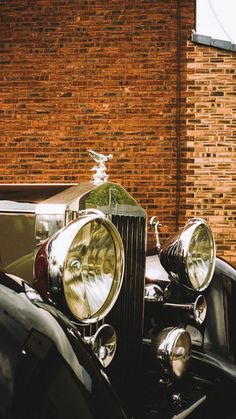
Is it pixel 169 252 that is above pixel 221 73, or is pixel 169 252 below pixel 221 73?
below

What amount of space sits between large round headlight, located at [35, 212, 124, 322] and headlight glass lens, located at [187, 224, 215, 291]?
73 centimetres

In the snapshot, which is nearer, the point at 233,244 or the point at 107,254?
the point at 107,254

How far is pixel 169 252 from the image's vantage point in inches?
103

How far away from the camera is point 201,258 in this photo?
2686 mm

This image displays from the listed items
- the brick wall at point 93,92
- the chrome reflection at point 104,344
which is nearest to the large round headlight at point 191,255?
the chrome reflection at point 104,344

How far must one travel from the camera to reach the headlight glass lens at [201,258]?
2623mm

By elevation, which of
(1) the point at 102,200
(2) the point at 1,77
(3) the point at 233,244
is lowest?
(3) the point at 233,244

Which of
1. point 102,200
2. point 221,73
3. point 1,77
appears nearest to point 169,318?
point 102,200

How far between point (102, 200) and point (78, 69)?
483 centimetres

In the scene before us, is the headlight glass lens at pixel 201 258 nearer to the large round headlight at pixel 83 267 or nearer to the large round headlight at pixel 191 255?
the large round headlight at pixel 191 255

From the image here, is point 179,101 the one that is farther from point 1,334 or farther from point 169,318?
point 1,334

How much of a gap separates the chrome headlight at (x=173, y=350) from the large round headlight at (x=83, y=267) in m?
0.54

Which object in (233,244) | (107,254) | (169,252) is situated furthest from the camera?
(233,244)

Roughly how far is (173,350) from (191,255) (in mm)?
457
